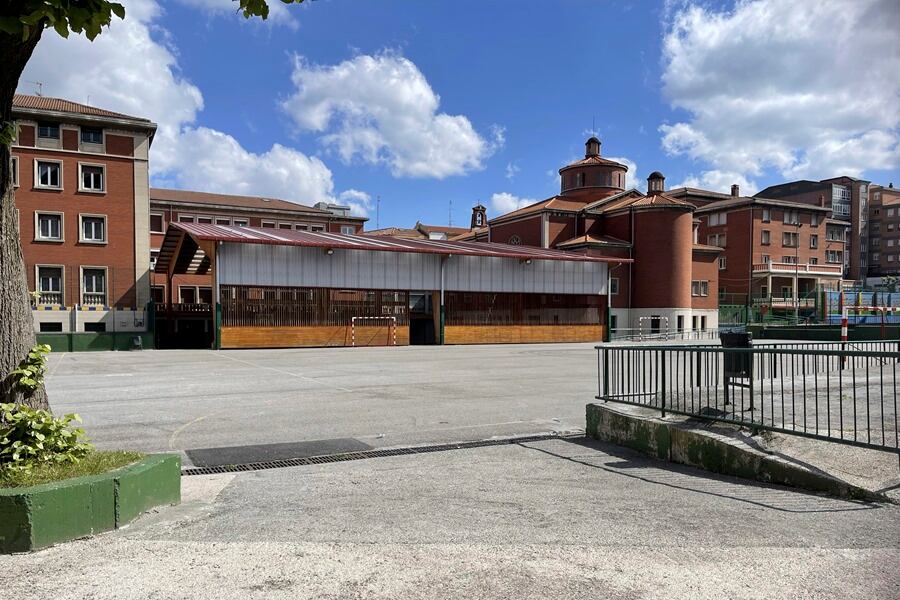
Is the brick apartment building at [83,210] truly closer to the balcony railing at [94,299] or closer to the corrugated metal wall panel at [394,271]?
the balcony railing at [94,299]

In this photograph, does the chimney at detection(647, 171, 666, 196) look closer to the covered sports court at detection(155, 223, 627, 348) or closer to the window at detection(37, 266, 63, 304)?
the covered sports court at detection(155, 223, 627, 348)

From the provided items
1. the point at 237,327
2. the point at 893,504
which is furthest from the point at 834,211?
the point at 893,504

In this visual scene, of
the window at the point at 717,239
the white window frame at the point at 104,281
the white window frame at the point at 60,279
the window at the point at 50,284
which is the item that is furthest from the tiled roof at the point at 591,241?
the window at the point at 50,284

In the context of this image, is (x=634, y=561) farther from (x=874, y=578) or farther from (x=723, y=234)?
(x=723, y=234)

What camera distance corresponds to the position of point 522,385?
A: 1542 centimetres

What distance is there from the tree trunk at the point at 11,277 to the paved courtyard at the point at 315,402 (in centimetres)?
279

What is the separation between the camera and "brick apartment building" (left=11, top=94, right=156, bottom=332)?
37.1 metres

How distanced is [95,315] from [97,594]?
1493 inches

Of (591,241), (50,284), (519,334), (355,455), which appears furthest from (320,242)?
(355,455)

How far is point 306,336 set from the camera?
112ft

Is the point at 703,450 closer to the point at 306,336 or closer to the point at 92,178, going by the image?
the point at 306,336

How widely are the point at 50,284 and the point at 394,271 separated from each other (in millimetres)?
20137

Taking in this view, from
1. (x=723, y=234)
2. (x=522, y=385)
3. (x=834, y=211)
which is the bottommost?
(x=522, y=385)

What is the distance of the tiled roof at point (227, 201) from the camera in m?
62.3
